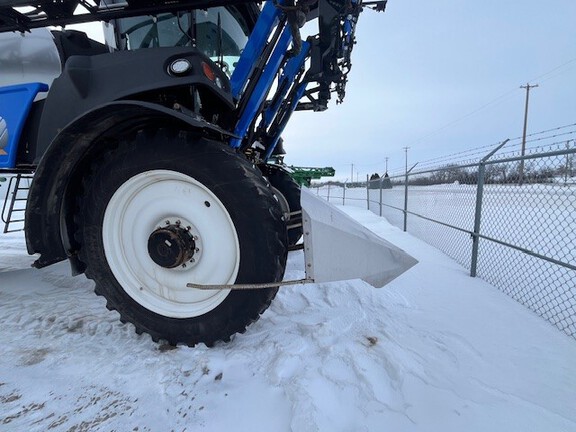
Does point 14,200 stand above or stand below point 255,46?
below

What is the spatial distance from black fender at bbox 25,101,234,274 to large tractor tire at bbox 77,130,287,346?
98 millimetres

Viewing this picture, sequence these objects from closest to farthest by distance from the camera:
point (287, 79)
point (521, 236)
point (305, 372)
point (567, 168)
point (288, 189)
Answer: point (305, 372), point (567, 168), point (287, 79), point (288, 189), point (521, 236)

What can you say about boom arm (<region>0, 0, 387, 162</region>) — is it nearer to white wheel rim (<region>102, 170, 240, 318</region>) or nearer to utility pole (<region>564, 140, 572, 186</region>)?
white wheel rim (<region>102, 170, 240, 318</region>)

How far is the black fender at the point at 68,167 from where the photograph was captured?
1.69m

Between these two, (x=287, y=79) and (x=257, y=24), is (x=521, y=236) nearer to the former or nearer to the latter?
(x=287, y=79)

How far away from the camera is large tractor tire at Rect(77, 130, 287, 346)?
163 centimetres

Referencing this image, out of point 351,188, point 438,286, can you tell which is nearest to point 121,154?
point 438,286

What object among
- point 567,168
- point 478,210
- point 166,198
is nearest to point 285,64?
point 166,198

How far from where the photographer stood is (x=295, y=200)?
375 cm

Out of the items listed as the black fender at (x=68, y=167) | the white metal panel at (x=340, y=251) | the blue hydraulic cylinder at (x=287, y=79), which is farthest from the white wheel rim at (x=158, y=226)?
the blue hydraulic cylinder at (x=287, y=79)

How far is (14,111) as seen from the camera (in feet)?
8.19

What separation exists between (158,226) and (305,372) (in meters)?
1.23

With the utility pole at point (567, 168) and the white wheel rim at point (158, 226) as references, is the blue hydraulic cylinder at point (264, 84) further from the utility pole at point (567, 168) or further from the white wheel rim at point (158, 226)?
the utility pole at point (567, 168)

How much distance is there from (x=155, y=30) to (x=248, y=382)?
2.88 meters
